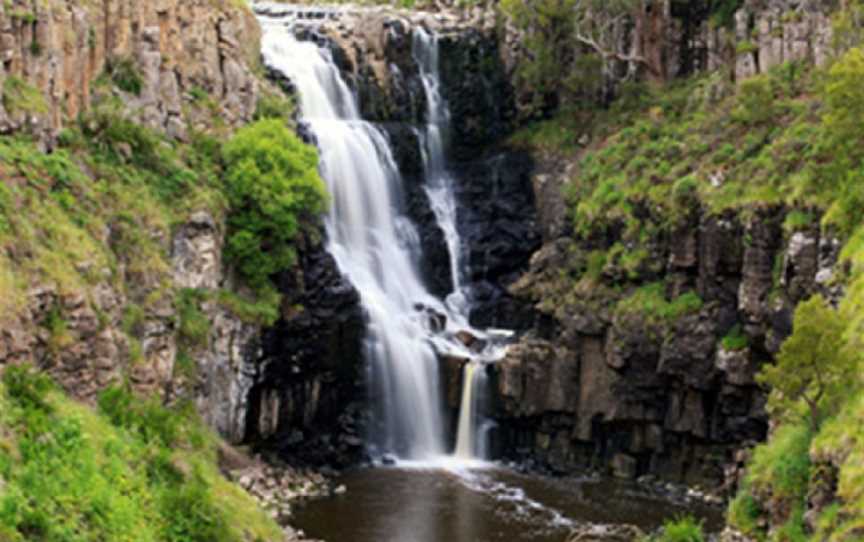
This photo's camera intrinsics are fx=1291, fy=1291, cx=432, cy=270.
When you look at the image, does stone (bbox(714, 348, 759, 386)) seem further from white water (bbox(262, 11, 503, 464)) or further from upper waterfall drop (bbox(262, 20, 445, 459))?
upper waterfall drop (bbox(262, 20, 445, 459))

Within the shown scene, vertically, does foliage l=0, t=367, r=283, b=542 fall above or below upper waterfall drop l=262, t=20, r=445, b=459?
below

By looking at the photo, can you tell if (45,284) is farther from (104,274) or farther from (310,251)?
(310,251)

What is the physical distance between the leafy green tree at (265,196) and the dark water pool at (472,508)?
9.57m

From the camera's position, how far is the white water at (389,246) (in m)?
56.0

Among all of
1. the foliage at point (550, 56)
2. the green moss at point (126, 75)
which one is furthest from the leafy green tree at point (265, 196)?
the foliage at point (550, 56)

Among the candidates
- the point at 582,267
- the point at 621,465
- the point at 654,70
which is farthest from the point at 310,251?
the point at 654,70

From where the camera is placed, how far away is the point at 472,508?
48688mm

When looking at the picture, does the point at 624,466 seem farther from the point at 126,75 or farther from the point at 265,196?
the point at 126,75

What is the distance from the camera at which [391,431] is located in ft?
183

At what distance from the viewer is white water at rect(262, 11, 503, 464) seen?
5597 centimetres

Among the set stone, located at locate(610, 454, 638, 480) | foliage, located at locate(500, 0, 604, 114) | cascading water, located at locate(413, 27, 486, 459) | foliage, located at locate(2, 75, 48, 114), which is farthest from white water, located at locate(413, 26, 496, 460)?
foliage, located at locate(2, 75, 48, 114)

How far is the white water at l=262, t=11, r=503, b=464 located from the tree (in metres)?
21.3

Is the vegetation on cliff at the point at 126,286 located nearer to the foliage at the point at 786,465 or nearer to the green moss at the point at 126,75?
the green moss at the point at 126,75

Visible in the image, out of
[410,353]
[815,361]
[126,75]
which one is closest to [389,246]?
[410,353]
